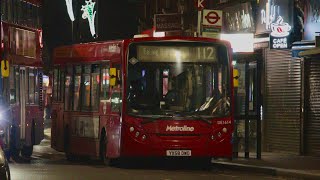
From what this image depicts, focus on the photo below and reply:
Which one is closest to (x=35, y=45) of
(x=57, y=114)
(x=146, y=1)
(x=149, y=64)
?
(x=57, y=114)

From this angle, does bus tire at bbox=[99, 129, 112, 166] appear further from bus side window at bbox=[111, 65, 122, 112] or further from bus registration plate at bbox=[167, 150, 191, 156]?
bus registration plate at bbox=[167, 150, 191, 156]

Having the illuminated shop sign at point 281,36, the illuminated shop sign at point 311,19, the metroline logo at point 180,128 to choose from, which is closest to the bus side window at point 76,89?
the metroline logo at point 180,128

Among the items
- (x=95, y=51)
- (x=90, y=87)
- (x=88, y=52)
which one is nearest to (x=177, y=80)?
(x=95, y=51)

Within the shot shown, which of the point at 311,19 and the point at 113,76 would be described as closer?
the point at 113,76

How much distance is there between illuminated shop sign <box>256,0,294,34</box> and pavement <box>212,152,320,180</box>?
3.78 m

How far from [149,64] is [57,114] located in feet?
19.9

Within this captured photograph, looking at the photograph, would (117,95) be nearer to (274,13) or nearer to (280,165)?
(280,165)

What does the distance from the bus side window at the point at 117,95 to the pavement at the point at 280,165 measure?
3.36m

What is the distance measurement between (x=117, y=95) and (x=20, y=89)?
434 centimetres

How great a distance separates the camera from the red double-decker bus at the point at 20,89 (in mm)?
23484

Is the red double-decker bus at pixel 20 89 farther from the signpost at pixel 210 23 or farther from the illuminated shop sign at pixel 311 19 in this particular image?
the illuminated shop sign at pixel 311 19

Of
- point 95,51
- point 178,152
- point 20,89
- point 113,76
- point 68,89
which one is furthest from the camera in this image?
point 68,89

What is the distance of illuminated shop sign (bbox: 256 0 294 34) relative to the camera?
26.6 m

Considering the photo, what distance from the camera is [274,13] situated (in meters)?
27.2
